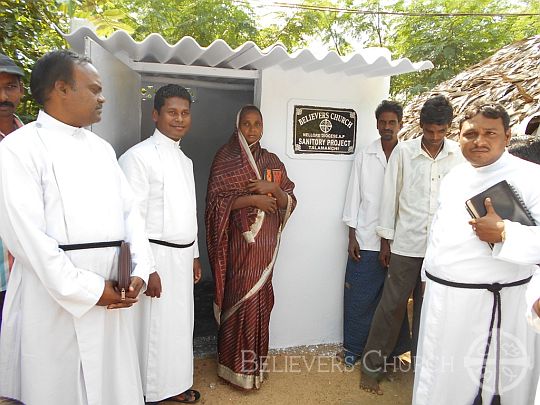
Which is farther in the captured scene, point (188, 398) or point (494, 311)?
point (188, 398)

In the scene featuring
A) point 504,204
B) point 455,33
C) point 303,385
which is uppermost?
point 455,33

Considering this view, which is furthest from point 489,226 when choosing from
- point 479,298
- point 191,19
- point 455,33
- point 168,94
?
point 455,33

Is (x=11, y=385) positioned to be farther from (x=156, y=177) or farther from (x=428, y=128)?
(x=428, y=128)

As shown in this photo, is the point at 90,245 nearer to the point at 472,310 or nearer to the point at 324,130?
the point at 472,310

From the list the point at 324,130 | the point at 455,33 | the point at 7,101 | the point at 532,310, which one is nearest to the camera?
the point at 532,310

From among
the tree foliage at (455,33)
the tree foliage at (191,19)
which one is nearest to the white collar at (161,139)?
the tree foliage at (191,19)

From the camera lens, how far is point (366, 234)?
3859 mm

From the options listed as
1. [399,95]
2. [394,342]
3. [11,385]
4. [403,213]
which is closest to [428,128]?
[403,213]

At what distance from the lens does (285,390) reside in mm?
3561

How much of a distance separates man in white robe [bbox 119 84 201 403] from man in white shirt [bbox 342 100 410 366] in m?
1.53

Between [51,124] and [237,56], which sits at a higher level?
[237,56]

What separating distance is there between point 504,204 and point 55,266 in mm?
2211

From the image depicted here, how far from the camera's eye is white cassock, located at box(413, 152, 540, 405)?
2.41 metres

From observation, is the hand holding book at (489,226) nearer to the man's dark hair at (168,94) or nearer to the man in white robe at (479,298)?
the man in white robe at (479,298)
